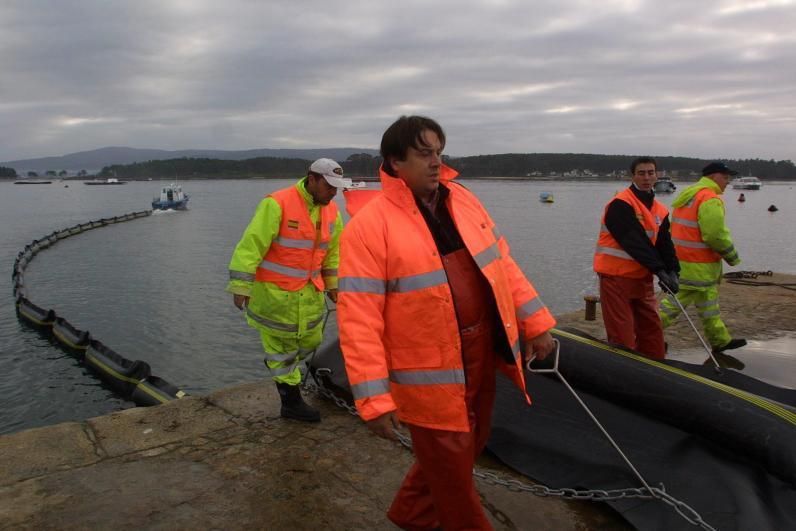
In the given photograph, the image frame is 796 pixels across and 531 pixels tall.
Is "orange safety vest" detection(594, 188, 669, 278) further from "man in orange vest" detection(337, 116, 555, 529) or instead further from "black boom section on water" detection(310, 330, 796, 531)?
"man in orange vest" detection(337, 116, 555, 529)

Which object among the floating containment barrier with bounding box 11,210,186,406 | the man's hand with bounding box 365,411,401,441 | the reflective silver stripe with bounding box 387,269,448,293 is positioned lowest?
the floating containment barrier with bounding box 11,210,186,406

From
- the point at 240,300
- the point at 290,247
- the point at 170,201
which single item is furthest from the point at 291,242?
the point at 170,201

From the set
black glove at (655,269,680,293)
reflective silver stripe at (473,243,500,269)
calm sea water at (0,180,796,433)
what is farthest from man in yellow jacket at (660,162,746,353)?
reflective silver stripe at (473,243,500,269)

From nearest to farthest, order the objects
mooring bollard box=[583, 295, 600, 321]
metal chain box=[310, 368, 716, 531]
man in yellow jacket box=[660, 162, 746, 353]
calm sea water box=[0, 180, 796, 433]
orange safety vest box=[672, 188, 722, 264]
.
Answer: metal chain box=[310, 368, 716, 531]
man in yellow jacket box=[660, 162, 746, 353]
orange safety vest box=[672, 188, 722, 264]
mooring bollard box=[583, 295, 600, 321]
calm sea water box=[0, 180, 796, 433]

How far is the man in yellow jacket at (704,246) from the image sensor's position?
19.6 ft

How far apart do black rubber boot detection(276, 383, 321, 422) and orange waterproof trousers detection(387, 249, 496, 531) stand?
1.89 metres

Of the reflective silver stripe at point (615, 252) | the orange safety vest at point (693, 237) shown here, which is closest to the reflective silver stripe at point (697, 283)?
the orange safety vest at point (693, 237)

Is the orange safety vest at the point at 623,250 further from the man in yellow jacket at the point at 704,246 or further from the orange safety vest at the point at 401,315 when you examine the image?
the orange safety vest at the point at 401,315

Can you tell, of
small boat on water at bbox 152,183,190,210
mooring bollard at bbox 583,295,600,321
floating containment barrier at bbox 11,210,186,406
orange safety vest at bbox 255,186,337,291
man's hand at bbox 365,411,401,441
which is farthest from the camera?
small boat on water at bbox 152,183,190,210

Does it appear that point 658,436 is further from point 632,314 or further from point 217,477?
point 217,477

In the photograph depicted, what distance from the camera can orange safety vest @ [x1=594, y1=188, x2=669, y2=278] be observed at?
16.3ft

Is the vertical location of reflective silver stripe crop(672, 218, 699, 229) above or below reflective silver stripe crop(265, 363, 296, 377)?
above

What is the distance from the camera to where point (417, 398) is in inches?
88.5

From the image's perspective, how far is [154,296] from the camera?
18.3m
